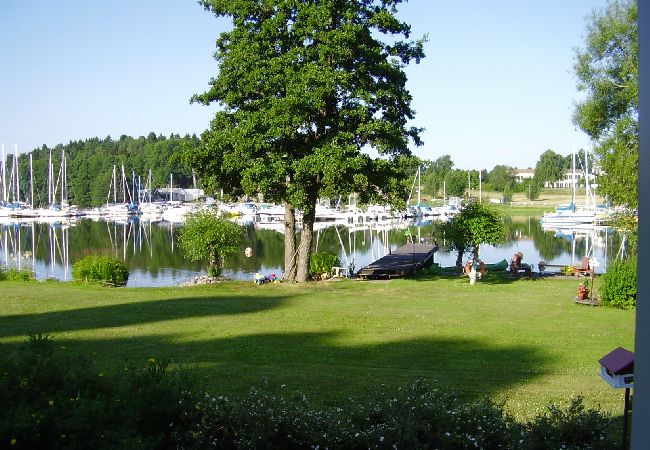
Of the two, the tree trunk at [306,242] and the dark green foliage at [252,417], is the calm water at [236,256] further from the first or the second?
the dark green foliage at [252,417]

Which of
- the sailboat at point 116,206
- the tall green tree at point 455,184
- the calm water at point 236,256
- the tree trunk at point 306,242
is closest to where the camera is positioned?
the tree trunk at point 306,242

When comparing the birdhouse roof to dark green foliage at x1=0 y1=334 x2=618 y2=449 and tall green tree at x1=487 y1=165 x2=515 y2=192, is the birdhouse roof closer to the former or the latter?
dark green foliage at x1=0 y1=334 x2=618 y2=449

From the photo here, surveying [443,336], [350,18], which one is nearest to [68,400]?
[443,336]

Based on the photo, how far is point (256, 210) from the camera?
100 m

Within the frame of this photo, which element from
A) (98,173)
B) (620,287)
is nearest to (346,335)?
(620,287)

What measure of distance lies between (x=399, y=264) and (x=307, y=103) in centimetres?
1122

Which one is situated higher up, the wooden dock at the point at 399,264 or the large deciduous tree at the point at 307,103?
the large deciduous tree at the point at 307,103

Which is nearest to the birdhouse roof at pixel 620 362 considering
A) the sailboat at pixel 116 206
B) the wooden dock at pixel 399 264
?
the wooden dock at pixel 399 264

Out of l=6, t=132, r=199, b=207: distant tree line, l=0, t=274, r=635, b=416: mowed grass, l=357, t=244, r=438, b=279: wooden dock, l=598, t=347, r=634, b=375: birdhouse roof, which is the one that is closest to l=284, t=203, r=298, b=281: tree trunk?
l=0, t=274, r=635, b=416: mowed grass

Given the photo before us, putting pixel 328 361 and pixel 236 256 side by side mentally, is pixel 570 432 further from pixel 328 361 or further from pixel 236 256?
pixel 236 256

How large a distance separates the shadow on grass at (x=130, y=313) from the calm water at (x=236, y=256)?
13.7 meters

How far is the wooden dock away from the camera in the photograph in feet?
90.3

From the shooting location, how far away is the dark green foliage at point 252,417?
6156mm

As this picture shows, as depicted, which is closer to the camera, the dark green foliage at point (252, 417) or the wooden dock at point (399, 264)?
the dark green foliage at point (252, 417)
